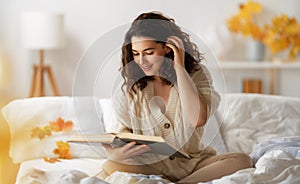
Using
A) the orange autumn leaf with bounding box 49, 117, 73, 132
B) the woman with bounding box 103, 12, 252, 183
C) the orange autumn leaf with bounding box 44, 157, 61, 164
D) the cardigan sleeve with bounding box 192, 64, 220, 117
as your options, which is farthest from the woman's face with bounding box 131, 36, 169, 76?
the orange autumn leaf with bounding box 49, 117, 73, 132

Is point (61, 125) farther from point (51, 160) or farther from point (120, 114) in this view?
point (120, 114)

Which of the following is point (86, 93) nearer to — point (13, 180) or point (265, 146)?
point (13, 180)

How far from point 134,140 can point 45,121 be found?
775 mm

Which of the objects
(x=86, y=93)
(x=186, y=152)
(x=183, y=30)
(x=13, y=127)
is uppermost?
(x=183, y=30)

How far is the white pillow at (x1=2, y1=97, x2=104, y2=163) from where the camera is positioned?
165cm

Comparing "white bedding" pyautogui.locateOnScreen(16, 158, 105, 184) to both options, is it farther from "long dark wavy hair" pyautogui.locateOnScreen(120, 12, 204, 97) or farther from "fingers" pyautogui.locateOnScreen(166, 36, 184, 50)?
"fingers" pyautogui.locateOnScreen(166, 36, 184, 50)

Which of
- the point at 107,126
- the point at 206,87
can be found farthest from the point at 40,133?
the point at 206,87

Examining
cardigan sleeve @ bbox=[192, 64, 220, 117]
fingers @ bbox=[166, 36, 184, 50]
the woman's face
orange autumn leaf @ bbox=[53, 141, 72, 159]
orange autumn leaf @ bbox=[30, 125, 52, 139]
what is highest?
fingers @ bbox=[166, 36, 184, 50]

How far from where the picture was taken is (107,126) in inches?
68.4

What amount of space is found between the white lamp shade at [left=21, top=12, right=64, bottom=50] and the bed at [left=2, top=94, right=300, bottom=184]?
92cm

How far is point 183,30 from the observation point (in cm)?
155

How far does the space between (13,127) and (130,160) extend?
0.75 metres

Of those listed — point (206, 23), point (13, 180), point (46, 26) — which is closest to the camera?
point (13, 180)

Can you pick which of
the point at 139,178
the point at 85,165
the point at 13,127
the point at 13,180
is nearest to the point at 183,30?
the point at 139,178
